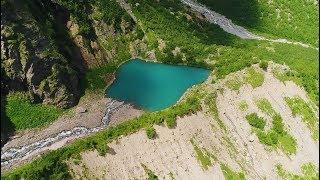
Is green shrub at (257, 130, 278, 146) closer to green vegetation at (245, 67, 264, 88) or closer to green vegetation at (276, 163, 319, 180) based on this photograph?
green vegetation at (276, 163, 319, 180)

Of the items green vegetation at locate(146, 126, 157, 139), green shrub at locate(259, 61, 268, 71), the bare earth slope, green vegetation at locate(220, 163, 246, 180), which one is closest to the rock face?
green vegetation at locate(146, 126, 157, 139)

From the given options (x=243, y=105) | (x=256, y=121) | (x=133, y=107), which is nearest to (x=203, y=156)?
(x=256, y=121)

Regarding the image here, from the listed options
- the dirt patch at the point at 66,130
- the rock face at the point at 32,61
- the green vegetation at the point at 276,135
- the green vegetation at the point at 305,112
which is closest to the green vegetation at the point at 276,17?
the green vegetation at the point at 305,112

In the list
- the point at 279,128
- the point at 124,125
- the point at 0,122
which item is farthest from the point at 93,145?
the point at 279,128

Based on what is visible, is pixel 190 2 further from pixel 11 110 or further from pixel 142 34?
pixel 11 110

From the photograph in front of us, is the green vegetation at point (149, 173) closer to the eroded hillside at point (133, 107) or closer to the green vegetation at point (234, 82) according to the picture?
the eroded hillside at point (133, 107)

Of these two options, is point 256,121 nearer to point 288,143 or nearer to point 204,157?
point 288,143
